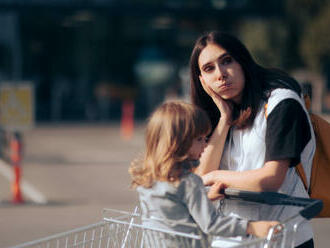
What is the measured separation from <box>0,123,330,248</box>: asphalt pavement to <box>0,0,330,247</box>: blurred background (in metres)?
0.02

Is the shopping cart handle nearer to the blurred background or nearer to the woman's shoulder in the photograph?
the woman's shoulder

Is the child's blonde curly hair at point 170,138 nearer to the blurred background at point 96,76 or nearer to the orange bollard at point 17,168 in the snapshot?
the blurred background at point 96,76

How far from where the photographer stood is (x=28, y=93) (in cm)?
984

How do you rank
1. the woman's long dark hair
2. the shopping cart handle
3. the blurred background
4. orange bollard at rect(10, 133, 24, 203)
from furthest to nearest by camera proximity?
the blurred background < orange bollard at rect(10, 133, 24, 203) < the woman's long dark hair < the shopping cart handle

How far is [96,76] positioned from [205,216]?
37.6 m

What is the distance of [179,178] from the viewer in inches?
99.2

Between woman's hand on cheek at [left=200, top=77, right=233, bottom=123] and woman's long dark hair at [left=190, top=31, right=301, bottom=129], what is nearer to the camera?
woman's long dark hair at [left=190, top=31, right=301, bottom=129]

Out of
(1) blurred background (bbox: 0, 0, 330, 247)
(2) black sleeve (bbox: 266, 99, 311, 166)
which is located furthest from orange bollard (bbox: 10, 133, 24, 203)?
(2) black sleeve (bbox: 266, 99, 311, 166)

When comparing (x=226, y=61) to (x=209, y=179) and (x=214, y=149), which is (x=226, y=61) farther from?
(x=209, y=179)

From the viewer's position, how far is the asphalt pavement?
7.57 meters

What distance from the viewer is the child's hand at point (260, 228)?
2.46 metres

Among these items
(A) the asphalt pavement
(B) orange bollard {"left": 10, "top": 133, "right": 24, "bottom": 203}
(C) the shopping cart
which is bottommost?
(A) the asphalt pavement

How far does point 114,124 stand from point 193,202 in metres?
25.4

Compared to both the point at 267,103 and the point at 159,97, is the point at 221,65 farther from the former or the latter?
the point at 159,97
